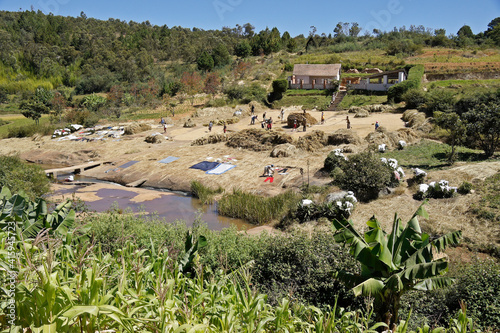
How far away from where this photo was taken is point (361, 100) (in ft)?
130

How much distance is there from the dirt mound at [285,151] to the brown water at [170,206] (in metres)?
6.18

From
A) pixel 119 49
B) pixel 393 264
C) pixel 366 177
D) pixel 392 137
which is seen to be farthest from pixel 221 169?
pixel 119 49

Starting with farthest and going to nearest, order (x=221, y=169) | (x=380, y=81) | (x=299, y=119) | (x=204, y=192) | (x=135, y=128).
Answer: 1. (x=380, y=81)
2. (x=135, y=128)
3. (x=299, y=119)
4. (x=221, y=169)
5. (x=204, y=192)

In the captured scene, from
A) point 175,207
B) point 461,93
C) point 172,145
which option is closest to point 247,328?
point 175,207

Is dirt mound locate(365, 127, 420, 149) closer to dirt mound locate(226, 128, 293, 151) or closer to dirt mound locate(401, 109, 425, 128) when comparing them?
dirt mound locate(401, 109, 425, 128)

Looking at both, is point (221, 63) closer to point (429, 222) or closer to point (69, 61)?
point (69, 61)

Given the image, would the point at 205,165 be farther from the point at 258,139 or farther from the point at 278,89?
the point at 278,89

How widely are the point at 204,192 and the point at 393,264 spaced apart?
13.0 metres

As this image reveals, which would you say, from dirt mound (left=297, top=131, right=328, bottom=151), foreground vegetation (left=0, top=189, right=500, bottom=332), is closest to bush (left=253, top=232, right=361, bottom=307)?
foreground vegetation (left=0, top=189, right=500, bottom=332)

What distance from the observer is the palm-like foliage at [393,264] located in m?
5.80

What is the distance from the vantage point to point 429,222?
12.0m

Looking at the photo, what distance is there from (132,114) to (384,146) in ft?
101

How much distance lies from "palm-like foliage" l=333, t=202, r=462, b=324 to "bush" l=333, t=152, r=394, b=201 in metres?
7.77

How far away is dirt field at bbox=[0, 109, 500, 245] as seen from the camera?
1279 cm
